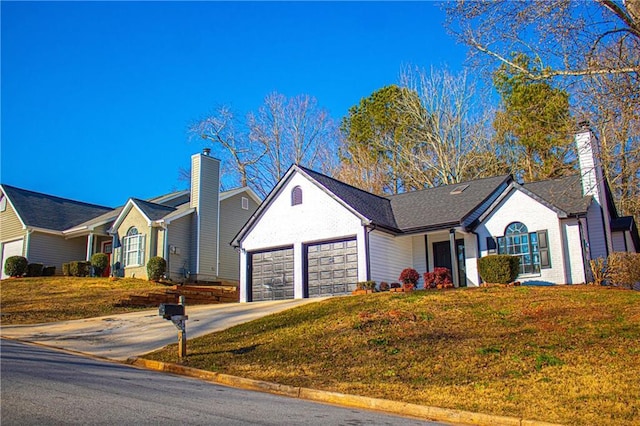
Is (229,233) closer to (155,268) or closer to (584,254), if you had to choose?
(155,268)

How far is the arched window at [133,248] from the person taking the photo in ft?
98.2

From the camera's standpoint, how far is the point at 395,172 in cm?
3784

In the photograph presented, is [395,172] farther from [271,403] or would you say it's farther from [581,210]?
[271,403]

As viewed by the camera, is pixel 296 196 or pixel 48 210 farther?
pixel 48 210

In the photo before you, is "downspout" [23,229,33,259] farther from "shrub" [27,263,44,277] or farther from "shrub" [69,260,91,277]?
"shrub" [69,260,91,277]

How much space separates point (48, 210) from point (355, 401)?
103 ft

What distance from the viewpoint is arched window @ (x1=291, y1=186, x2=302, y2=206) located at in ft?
78.3

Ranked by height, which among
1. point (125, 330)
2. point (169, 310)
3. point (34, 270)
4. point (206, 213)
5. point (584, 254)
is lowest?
point (125, 330)

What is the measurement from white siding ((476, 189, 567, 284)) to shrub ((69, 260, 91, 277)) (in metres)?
21.0

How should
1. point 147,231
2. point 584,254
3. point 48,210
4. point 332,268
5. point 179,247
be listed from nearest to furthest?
point 584,254 → point 332,268 → point 147,231 → point 179,247 → point 48,210

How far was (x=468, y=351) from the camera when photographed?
11008 millimetres

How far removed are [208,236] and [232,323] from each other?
14.9 meters

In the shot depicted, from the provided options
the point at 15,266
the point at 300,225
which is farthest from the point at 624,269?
the point at 15,266

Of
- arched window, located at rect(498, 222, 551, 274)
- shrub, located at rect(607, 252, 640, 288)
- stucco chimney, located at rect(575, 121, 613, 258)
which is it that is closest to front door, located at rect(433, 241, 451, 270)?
arched window, located at rect(498, 222, 551, 274)
